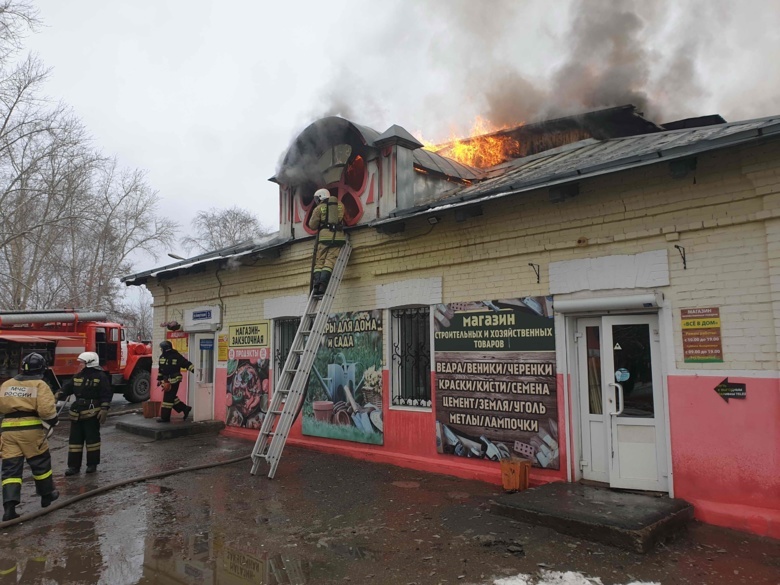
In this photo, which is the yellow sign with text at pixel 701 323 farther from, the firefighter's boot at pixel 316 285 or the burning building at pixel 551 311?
the firefighter's boot at pixel 316 285

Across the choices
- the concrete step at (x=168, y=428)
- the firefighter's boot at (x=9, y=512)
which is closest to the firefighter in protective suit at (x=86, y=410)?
the firefighter's boot at (x=9, y=512)

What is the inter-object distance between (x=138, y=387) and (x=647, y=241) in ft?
55.9

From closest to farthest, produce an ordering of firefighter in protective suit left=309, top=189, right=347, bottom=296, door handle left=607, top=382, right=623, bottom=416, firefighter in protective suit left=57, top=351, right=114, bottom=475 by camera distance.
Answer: door handle left=607, top=382, right=623, bottom=416, firefighter in protective suit left=57, top=351, right=114, bottom=475, firefighter in protective suit left=309, top=189, right=347, bottom=296

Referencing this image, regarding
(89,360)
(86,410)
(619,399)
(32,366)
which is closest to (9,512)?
(32,366)

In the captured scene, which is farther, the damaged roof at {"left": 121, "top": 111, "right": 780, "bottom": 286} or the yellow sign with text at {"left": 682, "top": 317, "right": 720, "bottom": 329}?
the yellow sign with text at {"left": 682, "top": 317, "right": 720, "bottom": 329}

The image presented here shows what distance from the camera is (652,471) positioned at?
5.88m

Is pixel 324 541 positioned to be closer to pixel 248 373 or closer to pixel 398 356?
pixel 398 356

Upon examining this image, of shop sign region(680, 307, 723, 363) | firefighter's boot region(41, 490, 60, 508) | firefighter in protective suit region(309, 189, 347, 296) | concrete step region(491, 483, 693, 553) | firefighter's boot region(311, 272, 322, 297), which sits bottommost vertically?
firefighter's boot region(41, 490, 60, 508)

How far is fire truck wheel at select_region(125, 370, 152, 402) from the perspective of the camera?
18.0 meters

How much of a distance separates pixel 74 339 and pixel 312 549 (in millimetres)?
14127

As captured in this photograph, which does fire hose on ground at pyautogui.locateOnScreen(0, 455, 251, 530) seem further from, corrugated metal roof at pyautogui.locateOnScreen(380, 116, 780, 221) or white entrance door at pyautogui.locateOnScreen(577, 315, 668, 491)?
white entrance door at pyautogui.locateOnScreen(577, 315, 668, 491)

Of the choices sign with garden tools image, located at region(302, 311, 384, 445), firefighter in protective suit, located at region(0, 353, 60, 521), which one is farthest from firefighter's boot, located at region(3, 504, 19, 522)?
sign with garden tools image, located at region(302, 311, 384, 445)

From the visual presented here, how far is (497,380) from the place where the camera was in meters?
7.19

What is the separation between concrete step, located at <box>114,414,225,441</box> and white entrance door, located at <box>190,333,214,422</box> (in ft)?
1.16
